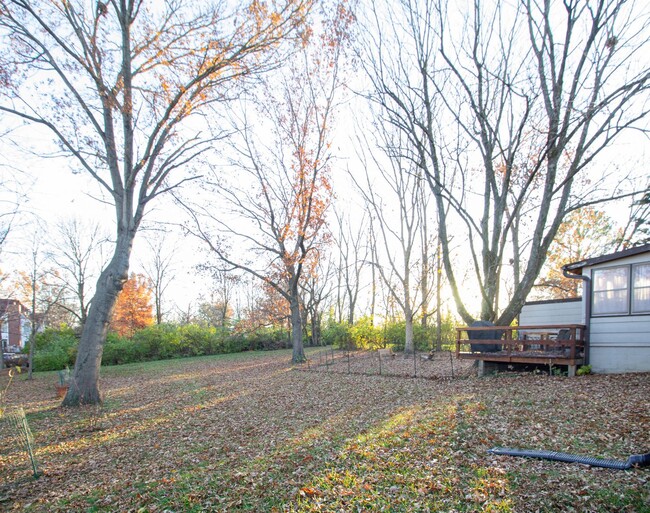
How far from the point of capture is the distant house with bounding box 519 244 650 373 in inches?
350

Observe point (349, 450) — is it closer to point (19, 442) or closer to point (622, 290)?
point (19, 442)

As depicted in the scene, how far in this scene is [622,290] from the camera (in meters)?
9.27

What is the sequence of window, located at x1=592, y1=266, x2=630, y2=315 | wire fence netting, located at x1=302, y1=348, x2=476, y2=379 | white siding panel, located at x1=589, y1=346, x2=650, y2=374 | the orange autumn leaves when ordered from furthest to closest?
the orange autumn leaves → wire fence netting, located at x1=302, y1=348, x2=476, y2=379 → window, located at x1=592, y1=266, x2=630, y2=315 → white siding panel, located at x1=589, y1=346, x2=650, y2=374

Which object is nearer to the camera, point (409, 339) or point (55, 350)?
point (409, 339)

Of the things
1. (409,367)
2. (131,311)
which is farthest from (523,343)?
(131,311)

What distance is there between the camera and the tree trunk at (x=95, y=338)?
9.45 m

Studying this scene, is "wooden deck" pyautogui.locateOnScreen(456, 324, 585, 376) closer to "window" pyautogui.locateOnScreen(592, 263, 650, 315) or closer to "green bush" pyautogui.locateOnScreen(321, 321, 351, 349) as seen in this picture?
"window" pyautogui.locateOnScreen(592, 263, 650, 315)

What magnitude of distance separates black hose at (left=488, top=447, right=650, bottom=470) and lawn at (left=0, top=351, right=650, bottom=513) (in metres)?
0.12

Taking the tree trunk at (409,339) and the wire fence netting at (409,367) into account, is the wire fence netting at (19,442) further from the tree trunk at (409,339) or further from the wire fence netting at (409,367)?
the tree trunk at (409,339)

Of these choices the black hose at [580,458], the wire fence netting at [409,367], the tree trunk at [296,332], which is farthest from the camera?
the tree trunk at [296,332]

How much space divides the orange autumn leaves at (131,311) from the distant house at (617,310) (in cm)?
2530

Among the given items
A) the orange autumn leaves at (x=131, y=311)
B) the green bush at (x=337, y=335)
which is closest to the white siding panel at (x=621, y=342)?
the green bush at (x=337, y=335)

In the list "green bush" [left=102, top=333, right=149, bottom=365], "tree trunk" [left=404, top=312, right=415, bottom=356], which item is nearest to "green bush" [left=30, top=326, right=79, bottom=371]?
"green bush" [left=102, top=333, right=149, bottom=365]

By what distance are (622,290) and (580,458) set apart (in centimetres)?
653
